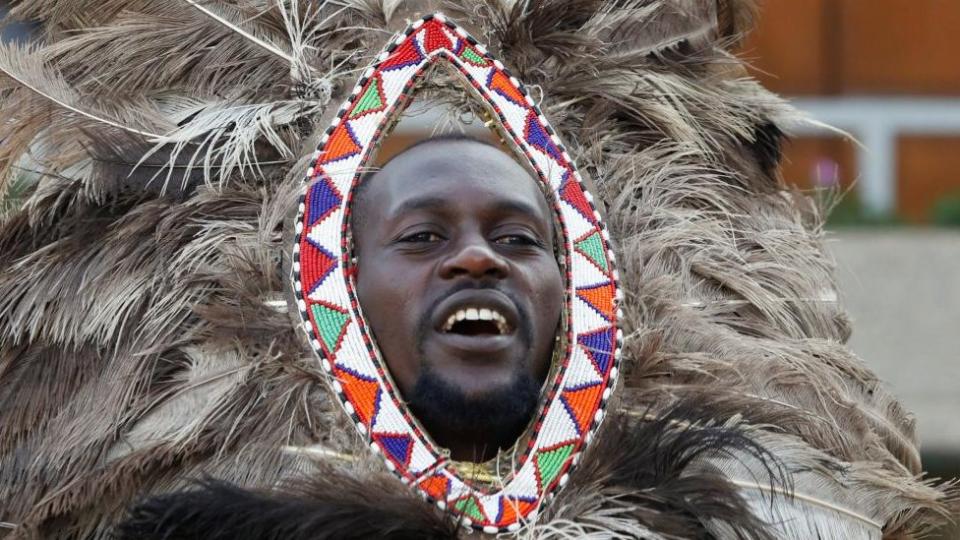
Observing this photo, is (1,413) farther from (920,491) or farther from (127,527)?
(920,491)

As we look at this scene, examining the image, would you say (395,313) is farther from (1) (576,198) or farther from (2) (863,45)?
(2) (863,45)

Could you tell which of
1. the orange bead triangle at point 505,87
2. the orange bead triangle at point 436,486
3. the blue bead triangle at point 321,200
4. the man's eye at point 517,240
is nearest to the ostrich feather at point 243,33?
the blue bead triangle at point 321,200

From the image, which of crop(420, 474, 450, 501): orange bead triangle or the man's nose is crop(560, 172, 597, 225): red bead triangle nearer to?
the man's nose

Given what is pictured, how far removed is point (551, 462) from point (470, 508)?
240 millimetres

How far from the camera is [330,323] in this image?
12.5 feet

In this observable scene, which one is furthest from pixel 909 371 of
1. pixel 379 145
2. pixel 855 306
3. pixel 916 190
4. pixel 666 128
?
pixel 379 145

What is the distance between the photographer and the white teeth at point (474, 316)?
3.69m

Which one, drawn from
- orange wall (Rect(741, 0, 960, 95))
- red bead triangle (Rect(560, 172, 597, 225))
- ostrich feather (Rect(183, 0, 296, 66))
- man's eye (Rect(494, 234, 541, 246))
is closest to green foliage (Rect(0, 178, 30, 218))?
ostrich feather (Rect(183, 0, 296, 66))

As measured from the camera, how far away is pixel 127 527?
3406 millimetres

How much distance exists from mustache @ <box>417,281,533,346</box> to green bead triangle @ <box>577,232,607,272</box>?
0.30m

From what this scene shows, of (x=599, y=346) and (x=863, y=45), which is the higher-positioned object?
(x=599, y=346)

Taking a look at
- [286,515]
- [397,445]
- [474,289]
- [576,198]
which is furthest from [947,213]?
→ [286,515]

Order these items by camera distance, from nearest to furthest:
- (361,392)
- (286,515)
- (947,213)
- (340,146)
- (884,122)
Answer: (286,515)
(361,392)
(340,146)
(947,213)
(884,122)

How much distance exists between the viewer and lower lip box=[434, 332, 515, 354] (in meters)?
3.67
